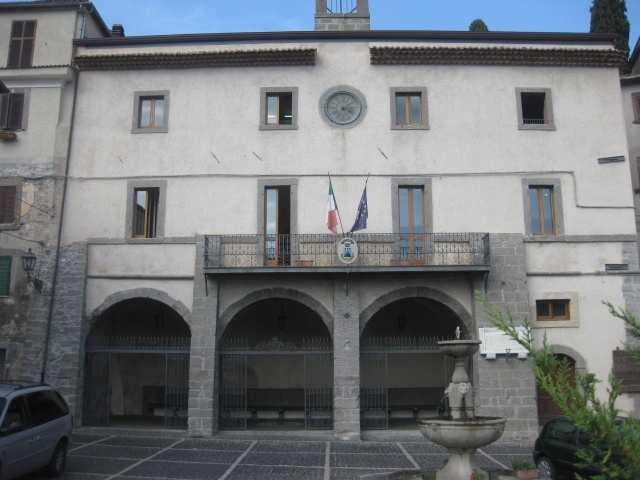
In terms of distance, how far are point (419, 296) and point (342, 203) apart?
3.23 metres

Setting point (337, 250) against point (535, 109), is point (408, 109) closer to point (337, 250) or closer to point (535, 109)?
point (535, 109)

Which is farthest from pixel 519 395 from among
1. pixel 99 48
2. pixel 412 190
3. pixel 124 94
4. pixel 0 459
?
pixel 99 48

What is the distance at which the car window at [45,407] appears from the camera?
961 cm

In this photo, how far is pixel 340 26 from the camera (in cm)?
1812

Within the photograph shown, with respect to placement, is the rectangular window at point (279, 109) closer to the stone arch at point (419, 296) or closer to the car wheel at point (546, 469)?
the stone arch at point (419, 296)

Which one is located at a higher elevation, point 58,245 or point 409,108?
point 409,108

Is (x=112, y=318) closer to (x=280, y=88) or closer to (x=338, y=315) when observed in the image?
(x=338, y=315)

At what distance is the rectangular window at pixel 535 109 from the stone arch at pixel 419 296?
5252 millimetres

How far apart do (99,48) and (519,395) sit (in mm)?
15063

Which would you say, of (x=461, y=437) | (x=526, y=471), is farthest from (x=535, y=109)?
(x=461, y=437)

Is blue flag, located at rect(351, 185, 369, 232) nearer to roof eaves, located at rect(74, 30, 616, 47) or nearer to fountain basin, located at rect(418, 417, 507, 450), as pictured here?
roof eaves, located at rect(74, 30, 616, 47)

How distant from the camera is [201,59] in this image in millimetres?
16938

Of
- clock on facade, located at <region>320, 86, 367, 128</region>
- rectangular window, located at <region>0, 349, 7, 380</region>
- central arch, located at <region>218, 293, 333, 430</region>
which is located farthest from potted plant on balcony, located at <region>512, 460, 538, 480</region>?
rectangular window, located at <region>0, 349, 7, 380</region>

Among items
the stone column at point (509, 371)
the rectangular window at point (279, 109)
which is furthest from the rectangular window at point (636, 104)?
the rectangular window at point (279, 109)
